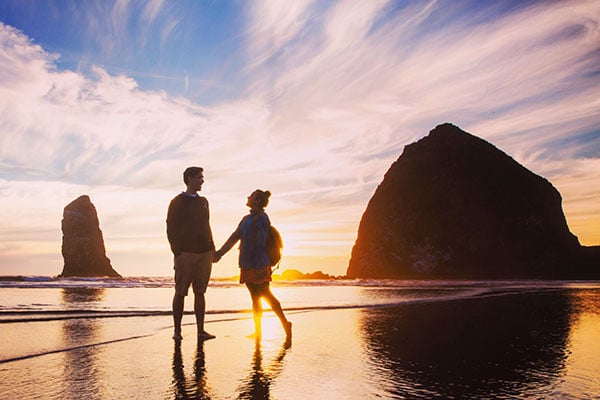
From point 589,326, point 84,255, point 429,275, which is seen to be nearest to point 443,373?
point 589,326

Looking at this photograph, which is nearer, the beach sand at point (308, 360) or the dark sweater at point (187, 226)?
the beach sand at point (308, 360)

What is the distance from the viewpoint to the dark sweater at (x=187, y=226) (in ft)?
A: 22.7

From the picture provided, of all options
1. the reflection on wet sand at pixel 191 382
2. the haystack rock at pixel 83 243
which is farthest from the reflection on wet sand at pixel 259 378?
the haystack rock at pixel 83 243

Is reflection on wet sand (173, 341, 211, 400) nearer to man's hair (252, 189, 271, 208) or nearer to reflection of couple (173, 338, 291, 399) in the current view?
reflection of couple (173, 338, 291, 399)

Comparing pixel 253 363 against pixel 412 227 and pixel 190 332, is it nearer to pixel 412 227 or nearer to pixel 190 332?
pixel 190 332

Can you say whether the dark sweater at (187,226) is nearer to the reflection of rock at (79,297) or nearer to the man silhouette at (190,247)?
the man silhouette at (190,247)

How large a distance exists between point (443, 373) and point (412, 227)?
71.4 m

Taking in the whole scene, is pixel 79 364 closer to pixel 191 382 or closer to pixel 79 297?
pixel 191 382

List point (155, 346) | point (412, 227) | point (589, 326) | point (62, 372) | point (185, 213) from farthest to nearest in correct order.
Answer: point (412, 227) → point (589, 326) → point (185, 213) → point (155, 346) → point (62, 372)

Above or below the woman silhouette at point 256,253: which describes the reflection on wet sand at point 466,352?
below

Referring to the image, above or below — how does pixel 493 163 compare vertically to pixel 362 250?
above

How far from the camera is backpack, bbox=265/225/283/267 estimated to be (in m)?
7.14

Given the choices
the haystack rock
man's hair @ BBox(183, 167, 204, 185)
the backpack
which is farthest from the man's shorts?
the haystack rock

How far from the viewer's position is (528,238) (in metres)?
75.6
